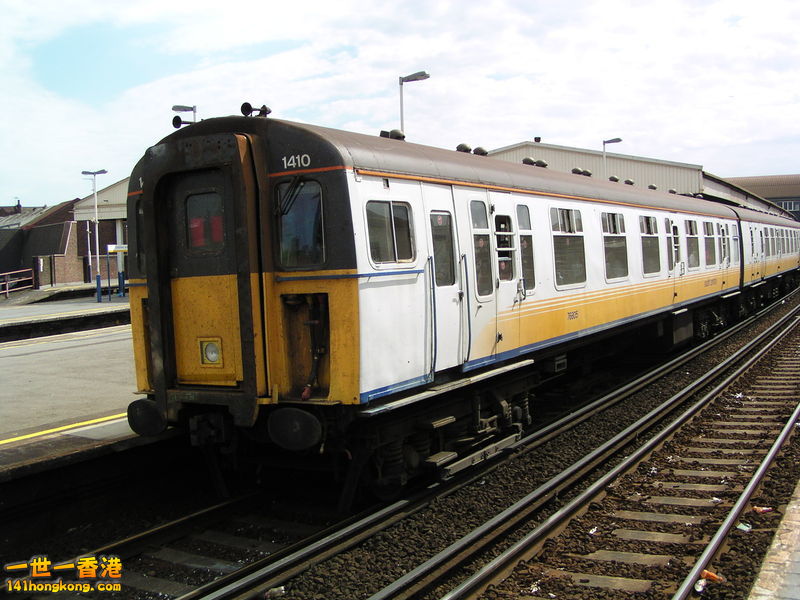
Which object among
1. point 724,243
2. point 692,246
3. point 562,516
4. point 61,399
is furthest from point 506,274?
point 724,243

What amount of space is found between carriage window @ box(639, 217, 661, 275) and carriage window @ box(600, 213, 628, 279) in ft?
3.26

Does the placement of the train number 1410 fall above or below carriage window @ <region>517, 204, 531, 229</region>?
above

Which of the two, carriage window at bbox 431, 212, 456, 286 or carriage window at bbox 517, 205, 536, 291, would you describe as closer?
carriage window at bbox 431, 212, 456, 286

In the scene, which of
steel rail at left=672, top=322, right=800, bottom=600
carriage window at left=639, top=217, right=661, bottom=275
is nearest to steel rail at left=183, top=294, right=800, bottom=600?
steel rail at left=672, top=322, right=800, bottom=600

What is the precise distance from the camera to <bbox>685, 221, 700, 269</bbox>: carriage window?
48.1 feet

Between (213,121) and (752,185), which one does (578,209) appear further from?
(752,185)

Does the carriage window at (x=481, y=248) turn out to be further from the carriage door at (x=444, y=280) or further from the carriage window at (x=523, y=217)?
the carriage window at (x=523, y=217)

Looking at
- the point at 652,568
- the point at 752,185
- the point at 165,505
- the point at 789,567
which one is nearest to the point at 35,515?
the point at 165,505

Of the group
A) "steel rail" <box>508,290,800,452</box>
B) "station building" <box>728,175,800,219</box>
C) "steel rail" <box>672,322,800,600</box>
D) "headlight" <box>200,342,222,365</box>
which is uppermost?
"station building" <box>728,175,800,219</box>

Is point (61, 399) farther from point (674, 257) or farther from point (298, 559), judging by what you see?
point (674, 257)

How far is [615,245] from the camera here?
423 inches

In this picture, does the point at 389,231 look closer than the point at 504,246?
Yes

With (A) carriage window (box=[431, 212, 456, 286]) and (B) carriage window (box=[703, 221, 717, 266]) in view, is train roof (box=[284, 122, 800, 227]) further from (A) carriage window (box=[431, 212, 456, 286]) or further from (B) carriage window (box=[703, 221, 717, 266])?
(B) carriage window (box=[703, 221, 717, 266])

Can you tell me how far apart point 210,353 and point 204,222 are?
1.13m
